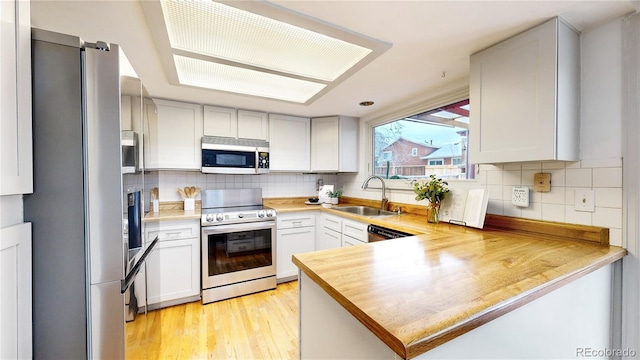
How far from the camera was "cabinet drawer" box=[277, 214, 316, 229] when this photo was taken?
280cm

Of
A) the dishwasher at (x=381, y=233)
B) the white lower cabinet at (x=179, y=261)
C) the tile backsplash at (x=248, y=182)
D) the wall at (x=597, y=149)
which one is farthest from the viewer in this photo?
the tile backsplash at (x=248, y=182)

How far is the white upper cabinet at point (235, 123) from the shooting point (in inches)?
107

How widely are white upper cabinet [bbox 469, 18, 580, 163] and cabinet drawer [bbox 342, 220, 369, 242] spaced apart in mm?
1127

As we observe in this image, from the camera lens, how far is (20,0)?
777 mm

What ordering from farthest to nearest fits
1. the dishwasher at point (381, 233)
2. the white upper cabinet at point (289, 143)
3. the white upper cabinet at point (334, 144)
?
Answer: 1. the white upper cabinet at point (334, 144)
2. the white upper cabinet at point (289, 143)
3. the dishwasher at point (381, 233)

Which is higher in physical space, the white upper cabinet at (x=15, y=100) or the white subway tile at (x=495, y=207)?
the white upper cabinet at (x=15, y=100)

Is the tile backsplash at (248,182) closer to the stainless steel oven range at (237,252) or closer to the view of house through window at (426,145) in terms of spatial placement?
the stainless steel oven range at (237,252)

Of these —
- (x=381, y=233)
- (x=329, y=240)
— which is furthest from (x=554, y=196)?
(x=329, y=240)

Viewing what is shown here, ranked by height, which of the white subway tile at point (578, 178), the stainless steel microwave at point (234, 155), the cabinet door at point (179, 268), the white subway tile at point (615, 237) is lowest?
the cabinet door at point (179, 268)

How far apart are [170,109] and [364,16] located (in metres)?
2.22

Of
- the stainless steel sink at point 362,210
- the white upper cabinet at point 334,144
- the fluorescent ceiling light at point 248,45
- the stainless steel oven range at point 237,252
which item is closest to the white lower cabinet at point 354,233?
the stainless steel sink at point 362,210

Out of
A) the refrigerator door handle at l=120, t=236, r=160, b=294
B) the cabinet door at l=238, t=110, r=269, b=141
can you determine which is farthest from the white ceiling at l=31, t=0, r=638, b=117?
the refrigerator door handle at l=120, t=236, r=160, b=294

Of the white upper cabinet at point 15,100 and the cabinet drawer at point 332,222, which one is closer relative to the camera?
the white upper cabinet at point 15,100

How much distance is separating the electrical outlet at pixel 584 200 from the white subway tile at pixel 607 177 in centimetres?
6
